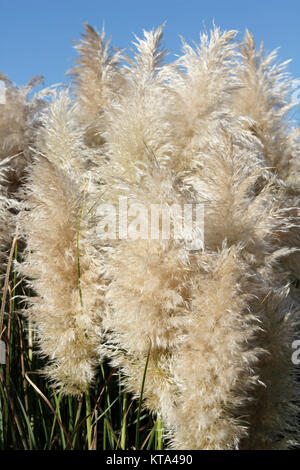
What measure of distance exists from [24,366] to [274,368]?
1.09 m

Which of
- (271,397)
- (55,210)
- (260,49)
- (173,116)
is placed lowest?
(271,397)

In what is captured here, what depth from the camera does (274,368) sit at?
1.74 m

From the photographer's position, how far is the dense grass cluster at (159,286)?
1592mm

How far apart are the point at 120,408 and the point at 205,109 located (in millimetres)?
1369

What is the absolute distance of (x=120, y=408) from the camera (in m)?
2.02

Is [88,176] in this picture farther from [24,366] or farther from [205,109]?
[24,366]

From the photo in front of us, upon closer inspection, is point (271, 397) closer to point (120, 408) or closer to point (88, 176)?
point (120, 408)

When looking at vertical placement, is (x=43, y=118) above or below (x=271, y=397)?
above

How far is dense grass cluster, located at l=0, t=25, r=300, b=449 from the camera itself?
1.59m

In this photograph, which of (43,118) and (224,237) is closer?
(224,237)

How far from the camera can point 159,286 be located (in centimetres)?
162

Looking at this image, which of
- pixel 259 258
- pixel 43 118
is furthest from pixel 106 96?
pixel 259 258
